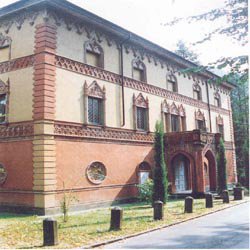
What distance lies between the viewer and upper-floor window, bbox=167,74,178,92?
1046 inches

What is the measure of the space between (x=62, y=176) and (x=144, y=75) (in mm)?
9970

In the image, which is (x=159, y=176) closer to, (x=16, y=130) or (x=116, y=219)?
(x=116, y=219)

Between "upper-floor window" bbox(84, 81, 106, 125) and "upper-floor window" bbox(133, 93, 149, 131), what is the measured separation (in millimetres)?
3159

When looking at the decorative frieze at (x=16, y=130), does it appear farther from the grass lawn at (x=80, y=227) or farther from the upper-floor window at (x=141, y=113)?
the upper-floor window at (x=141, y=113)

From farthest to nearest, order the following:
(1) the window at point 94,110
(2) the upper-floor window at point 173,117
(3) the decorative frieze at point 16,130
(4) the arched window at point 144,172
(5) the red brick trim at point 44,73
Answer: (2) the upper-floor window at point 173,117, (4) the arched window at point 144,172, (1) the window at point 94,110, (3) the decorative frieze at point 16,130, (5) the red brick trim at point 44,73

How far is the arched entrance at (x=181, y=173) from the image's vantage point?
1015 inches

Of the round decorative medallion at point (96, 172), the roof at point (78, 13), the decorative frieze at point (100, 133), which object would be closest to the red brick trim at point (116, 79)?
the roof at point (78, 13)

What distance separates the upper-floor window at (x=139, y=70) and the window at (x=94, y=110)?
410 centimetres

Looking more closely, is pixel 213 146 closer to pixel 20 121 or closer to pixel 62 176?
pixel 62 176

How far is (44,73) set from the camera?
16.9 meters

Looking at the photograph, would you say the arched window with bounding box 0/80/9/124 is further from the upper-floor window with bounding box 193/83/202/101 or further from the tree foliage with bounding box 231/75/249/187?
the tree foliage with bounding box 231/75/249/187

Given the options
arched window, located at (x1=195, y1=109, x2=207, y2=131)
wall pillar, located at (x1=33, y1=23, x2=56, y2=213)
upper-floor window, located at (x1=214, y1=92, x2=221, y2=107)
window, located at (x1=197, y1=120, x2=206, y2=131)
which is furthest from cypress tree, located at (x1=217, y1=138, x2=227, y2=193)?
wall pillar, located at (x1=33, y1=23, x2=56, y2=213)

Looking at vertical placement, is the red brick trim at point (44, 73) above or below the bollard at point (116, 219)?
above

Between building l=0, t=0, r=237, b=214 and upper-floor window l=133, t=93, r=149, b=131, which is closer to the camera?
building l=0, t=0, r=237, b=214
